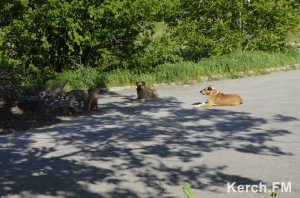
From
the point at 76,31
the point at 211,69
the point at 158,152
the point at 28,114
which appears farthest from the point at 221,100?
the point at 76,31

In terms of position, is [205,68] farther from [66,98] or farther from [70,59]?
[66,98]

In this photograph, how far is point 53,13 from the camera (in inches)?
543

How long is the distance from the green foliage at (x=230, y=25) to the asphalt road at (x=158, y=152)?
6.03m

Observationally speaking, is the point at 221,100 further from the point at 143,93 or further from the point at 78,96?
the point at 78,96

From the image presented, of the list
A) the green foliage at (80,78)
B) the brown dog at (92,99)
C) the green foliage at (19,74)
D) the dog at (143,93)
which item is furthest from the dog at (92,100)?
the green foliage at (19,74)

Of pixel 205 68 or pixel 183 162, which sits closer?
pixel 183 162

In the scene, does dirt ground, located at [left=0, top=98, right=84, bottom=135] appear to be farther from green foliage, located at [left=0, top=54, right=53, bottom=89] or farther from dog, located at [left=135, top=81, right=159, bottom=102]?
green foliage, located at [left=0, top=54, right=53, bottom=89]

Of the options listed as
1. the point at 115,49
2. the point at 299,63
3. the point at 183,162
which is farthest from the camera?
the point at 299,63

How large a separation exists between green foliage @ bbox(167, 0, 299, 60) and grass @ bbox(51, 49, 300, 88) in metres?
0.62

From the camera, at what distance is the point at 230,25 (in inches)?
731

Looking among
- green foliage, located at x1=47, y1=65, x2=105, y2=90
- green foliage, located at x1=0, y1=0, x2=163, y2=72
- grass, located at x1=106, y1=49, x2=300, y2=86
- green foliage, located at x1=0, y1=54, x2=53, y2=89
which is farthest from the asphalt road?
green foliage, located at x1=0, y1=54, x2=53, y2=89

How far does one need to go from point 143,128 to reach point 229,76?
23.8ft

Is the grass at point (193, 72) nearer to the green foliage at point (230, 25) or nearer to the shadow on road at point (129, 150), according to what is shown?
the green foliage at point (230, 25)

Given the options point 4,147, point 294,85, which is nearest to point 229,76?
point 294,85
